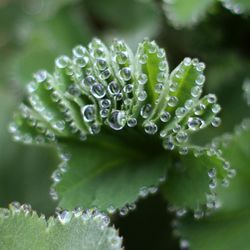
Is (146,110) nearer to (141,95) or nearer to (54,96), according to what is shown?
(141,95)

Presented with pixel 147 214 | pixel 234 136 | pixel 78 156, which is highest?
pixel 78 156

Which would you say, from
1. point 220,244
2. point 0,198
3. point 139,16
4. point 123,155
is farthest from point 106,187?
point 139,16

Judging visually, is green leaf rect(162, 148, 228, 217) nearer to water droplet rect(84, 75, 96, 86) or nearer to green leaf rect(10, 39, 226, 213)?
green leaf rect(10, 39, 226, 213)

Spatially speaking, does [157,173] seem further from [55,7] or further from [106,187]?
[55,7]

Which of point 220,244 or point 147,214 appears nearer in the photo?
point 220,244

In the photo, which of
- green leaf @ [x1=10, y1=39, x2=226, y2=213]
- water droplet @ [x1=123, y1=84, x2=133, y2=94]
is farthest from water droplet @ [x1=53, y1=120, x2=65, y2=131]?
water droplet @ [x1=123, y1=84, x2=133, y2=94]

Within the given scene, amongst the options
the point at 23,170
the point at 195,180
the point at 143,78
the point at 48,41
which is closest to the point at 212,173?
the point at 195,180

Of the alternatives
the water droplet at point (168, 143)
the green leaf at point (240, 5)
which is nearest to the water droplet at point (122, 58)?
→ the water droplet at point (168, 143)

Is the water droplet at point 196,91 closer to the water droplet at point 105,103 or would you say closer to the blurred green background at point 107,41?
the water droplet at point 105,103
